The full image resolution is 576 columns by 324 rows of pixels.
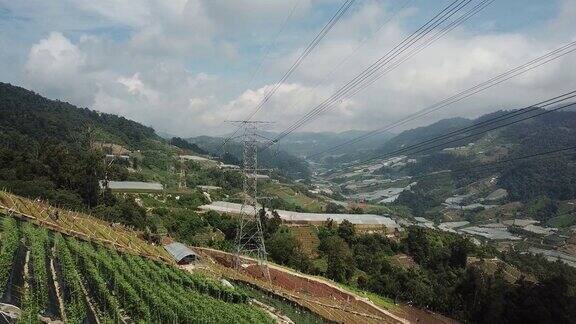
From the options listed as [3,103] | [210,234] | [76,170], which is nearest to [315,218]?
[210,234]

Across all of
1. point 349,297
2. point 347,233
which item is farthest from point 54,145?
point 349,297

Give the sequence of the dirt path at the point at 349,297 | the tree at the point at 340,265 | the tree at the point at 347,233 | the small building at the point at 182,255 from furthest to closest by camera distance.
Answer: the tree at the point at 347,233 → the tree at the point at 340,265 → the small building at the point at 182,255 → the dirt path at the point at 349,297

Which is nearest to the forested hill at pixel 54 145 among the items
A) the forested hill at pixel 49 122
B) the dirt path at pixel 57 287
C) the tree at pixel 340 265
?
the forested hill at pixel 49 122

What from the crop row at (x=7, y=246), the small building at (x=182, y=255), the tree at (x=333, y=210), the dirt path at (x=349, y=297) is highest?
the crop row at (x=7, y=246)

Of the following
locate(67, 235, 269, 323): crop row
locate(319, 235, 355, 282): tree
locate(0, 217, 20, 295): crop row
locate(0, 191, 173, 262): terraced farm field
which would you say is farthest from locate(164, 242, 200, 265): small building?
locate(319, 235, 355, 282): tree

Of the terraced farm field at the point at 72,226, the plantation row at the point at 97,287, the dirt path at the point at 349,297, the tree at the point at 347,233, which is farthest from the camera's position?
the tree at the point at 347,233

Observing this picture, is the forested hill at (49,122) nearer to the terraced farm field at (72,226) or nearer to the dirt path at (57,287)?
the terraced farm field at (72,226)

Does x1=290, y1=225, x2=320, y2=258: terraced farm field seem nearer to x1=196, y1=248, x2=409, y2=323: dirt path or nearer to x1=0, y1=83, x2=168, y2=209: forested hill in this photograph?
x1=196, y1=248, x2=409, y2=323: dirt path

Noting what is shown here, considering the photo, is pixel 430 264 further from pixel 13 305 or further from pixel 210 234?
pixel 13 305
